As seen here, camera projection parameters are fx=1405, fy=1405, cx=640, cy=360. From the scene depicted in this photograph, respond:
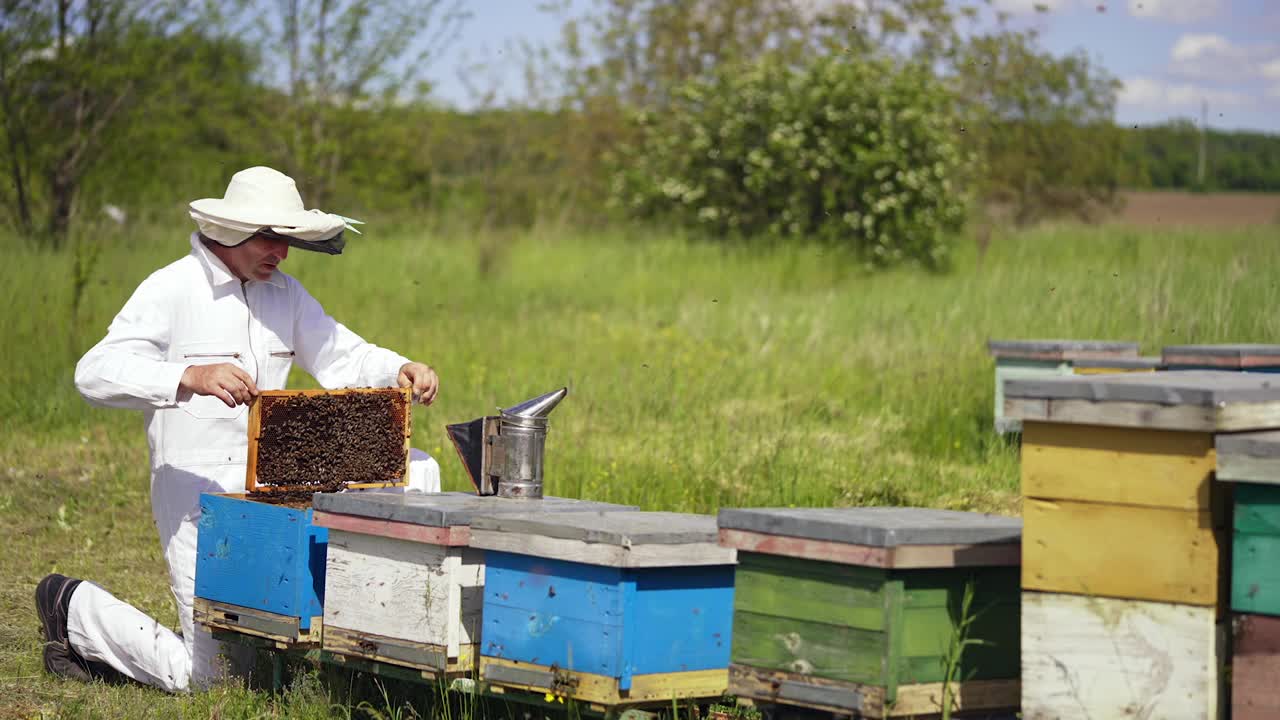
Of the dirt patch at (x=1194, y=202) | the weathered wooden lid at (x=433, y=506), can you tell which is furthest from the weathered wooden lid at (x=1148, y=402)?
the dirt patch at (x=1194, y=202)

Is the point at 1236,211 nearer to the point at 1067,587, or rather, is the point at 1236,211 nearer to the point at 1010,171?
the point at 1010,171

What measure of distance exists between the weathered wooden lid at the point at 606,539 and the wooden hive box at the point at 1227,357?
10.5 ft

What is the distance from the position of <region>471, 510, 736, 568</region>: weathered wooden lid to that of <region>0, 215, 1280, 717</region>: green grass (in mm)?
973

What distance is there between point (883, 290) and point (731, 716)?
10173 mm

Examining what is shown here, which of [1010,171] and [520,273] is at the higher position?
[1010,171]

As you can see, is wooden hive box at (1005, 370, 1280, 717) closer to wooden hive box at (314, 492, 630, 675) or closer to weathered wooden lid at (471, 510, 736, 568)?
weathered wooden lid at (471, 510, 736, 568)

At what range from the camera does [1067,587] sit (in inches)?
110

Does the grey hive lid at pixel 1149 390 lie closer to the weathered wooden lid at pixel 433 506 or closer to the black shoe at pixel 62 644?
the weathered wooden lid at pixel 433 506

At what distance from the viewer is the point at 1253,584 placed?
265 cm

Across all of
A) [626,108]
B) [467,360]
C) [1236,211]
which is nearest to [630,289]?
[467,360]

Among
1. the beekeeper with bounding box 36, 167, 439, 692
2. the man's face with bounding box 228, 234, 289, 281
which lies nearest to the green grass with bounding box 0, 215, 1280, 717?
the beekeeper with bounding box 36, 167, 439, 692

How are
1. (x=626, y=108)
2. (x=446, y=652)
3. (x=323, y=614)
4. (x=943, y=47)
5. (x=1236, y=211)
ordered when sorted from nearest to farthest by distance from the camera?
1. (x=446, y=652)
2. (x=323, y=614)
3. (x=626, y=108)
4. (x=943, y=47)
5. (x=1236, y=211)

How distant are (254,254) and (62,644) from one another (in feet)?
4.80

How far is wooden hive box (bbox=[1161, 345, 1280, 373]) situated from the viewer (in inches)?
223
